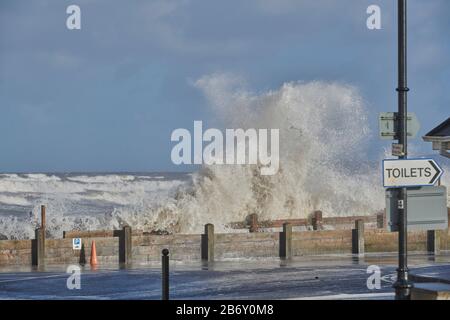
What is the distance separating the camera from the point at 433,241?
92.2 ft

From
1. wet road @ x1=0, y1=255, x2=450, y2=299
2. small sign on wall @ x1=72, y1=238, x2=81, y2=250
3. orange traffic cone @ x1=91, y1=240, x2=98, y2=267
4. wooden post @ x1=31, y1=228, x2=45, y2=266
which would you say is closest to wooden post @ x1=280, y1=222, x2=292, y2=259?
wet road @ x1=0, y1=255, x2=450, y2=299

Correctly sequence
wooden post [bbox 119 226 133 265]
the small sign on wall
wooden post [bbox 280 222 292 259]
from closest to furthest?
the small sign on wall, wooden post [bbox 119 226 133 265], wooden post [bbox 280 222 292 259]

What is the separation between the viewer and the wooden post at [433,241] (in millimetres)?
28031

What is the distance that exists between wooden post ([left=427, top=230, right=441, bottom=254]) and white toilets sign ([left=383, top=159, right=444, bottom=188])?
1622 cm

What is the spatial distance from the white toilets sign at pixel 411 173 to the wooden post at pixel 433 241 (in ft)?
53.2

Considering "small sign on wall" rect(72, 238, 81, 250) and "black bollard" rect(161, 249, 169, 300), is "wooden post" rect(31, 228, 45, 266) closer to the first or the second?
"small sign on wall" rect(72, 238, 81, 250)

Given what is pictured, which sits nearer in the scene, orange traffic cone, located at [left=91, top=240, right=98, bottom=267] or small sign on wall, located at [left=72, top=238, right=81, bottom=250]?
orange traffic cone, located at [left=91, top=240, right=98, bottom=267]

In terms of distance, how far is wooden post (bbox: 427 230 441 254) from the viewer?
28031 mm

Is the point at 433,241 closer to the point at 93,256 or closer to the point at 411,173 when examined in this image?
the point at 93,256

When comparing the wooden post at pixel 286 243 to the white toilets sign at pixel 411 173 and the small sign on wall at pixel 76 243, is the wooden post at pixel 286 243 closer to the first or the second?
the small sign on wall at pixel 76 243

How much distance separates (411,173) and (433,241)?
1644cm
